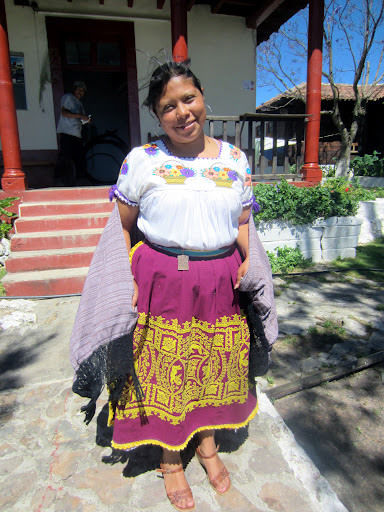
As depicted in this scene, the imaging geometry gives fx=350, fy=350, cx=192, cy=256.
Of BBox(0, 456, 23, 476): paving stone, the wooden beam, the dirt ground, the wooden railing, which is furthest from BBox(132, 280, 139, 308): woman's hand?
the wooden beam

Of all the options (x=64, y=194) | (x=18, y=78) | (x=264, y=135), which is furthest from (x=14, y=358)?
(x=18, y=78)

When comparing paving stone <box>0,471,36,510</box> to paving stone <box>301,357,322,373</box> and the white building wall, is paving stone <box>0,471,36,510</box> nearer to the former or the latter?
paving stone <box>301,357,322,373</box>

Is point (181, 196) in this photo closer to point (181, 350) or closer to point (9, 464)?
point (181, 350)

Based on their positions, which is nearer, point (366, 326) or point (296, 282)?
point (366, 326)

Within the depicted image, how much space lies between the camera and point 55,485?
68.5 inches

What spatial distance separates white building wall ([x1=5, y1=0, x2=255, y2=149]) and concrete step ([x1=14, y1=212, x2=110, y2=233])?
273cm

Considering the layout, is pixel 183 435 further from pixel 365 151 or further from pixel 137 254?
pixel 365 151

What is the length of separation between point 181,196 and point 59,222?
151 inches

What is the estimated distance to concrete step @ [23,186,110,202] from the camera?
17.0 feet

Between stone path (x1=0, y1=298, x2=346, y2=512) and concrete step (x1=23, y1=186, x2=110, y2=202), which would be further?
concrete step (x1=23, y1=186, x2=110, y2=202)

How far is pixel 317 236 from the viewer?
5254mm

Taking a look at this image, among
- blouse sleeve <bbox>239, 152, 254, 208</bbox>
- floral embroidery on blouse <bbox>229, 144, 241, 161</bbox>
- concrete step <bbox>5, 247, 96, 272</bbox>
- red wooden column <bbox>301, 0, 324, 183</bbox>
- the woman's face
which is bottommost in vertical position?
concrete step <bbox>5, 247, 96, 272</bbox>

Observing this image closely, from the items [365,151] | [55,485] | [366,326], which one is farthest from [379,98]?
[55,485]

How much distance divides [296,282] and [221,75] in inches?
206
